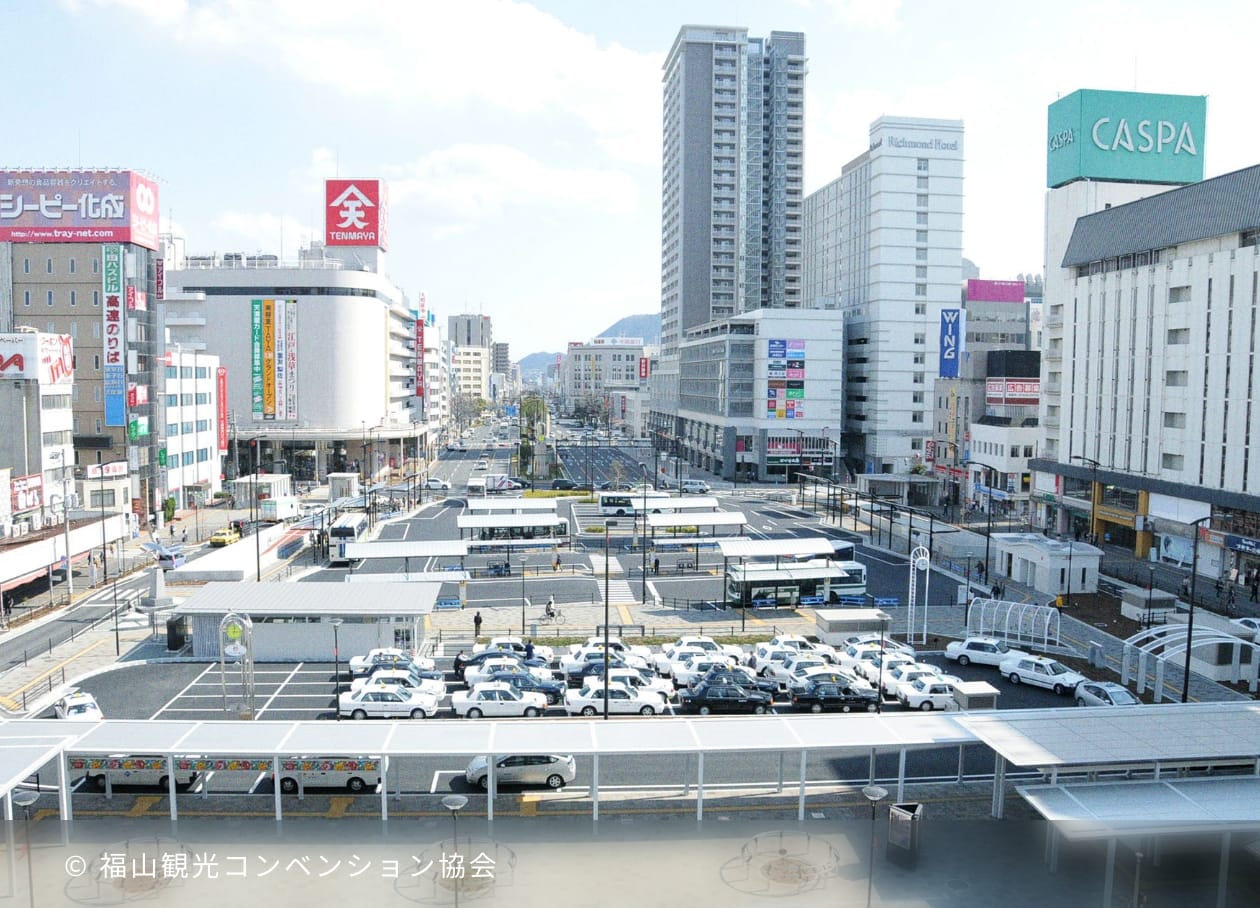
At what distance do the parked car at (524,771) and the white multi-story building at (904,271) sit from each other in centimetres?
6800

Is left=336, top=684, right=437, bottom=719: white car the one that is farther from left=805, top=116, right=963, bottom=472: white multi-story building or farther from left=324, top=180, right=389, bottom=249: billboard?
left=324, top=180, right=389, bottom=249: billboard

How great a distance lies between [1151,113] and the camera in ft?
193

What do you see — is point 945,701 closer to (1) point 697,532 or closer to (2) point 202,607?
(2) point 202,607

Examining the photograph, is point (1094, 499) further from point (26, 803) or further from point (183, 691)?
point (26, 803)

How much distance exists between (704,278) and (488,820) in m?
104

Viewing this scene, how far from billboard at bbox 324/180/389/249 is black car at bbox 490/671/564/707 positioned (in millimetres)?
65511

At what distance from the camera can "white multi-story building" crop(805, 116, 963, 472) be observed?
80.9 meters

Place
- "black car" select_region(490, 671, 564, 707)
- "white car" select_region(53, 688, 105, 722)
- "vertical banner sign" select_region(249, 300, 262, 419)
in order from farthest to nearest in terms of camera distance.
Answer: "vertical banner sign" select_region(249, 300, 262, 419) → "black car" select_region(490, 671, 564, 707) → "white car" select_region(53, 688, 105, 722)

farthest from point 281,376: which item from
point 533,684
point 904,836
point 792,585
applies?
point 904,836

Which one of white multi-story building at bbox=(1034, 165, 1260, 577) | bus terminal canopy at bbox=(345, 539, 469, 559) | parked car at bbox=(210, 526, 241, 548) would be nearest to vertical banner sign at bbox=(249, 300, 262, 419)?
parked car at bbox=(210, 526, 241, 548)

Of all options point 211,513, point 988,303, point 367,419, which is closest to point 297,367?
point 367,419

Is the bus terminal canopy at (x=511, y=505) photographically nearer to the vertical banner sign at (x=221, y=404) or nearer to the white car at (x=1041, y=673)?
the vertical banner sign at (x=221, y=404)

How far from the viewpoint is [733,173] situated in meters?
114

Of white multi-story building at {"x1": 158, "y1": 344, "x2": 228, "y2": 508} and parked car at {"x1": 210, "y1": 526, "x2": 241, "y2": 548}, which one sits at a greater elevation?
white multi-story building at {"x1": 158, "y1": 344, "x2": 228, "y2": 508}
